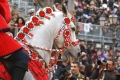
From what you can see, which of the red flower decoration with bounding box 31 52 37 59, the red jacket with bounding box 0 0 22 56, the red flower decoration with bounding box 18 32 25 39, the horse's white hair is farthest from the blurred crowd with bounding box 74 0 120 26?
the red jacket with bounding box 0 0 22 56

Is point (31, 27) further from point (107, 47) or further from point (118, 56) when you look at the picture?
point (107, 47)

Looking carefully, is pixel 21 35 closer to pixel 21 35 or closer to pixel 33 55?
pixel 21 35

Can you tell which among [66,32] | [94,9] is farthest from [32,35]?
[94,9]

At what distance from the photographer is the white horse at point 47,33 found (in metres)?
6.06

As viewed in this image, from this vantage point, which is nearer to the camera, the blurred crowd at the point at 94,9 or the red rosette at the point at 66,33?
the red rosette at the point at 66,33

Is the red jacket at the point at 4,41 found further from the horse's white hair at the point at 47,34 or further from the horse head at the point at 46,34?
the horse's white hair at the point at 47,34

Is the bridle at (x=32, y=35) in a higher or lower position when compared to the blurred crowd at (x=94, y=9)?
higher

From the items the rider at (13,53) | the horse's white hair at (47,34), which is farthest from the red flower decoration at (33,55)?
the rider at (13,53)

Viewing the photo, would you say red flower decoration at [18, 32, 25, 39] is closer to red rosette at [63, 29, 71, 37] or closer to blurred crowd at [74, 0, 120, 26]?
red rosette at [63, 29, 71, 37]

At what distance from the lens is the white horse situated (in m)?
6.06

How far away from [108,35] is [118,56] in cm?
222

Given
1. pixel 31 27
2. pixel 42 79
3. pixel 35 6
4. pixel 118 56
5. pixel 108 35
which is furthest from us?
pixel 108 35

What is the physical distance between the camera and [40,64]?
5898 millimetres

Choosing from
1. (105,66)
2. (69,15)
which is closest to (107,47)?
(105,66)
